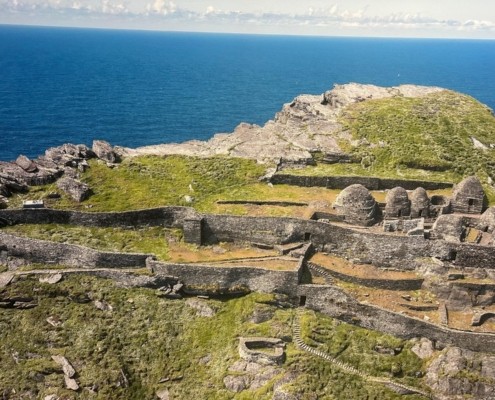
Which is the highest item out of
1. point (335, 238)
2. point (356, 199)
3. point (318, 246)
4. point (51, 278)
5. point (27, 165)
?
point (356, 199)

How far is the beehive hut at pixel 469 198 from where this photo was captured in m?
51.2

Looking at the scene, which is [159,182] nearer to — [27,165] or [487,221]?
[27,165]

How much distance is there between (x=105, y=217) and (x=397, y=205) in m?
27.4

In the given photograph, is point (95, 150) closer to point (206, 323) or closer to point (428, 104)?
point (206, 323)

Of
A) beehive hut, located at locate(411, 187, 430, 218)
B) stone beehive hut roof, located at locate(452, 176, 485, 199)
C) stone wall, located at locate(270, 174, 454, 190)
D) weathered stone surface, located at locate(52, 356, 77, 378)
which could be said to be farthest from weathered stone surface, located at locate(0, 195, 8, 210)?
stone beehive hut roof, located at locate(452, 176, 485, 199)

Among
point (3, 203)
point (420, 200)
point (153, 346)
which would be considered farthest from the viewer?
point (3, 203)

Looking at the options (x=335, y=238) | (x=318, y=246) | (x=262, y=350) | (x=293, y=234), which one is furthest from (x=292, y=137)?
(x=262, y=350)

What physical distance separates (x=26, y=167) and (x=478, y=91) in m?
179

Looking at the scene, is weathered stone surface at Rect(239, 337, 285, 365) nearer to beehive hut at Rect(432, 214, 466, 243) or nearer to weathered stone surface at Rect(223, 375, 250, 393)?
weathered stone surface at Rect(223, 375, 250, 393)

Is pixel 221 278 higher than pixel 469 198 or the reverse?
the reverse

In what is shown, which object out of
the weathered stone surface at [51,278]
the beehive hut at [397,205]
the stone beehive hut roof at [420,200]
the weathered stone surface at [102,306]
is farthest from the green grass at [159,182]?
the stone beehive hut roof at [420,200]

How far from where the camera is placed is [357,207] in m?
49.7

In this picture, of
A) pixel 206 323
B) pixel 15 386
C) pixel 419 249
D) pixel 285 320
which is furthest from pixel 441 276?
pixel 15 386

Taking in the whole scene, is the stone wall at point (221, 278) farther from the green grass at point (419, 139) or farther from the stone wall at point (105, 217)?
the green grass at point (419, 139)
